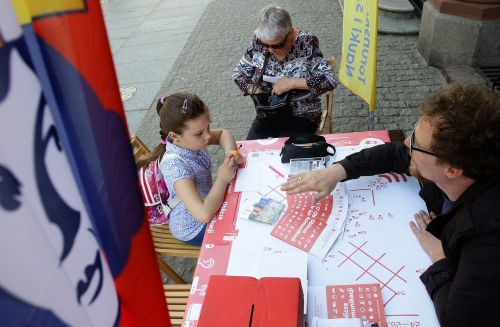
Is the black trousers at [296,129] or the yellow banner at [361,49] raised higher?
the yellow banner at [361,49]

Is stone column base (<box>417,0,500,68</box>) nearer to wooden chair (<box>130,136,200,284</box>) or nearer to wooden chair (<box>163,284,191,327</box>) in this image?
wooden chair (<box>130,136,200,284</box>)

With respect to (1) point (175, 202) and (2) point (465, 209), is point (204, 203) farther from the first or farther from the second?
(2) point (465, 209)

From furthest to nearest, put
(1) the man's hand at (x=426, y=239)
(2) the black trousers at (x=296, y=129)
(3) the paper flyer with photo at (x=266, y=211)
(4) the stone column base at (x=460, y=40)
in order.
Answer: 1. (4) the stone column base at (x=460, y=40)
2. (2) the black trousers at (x=296, y=129)
3. (3) the paper flyer with photo at (x=266, y=211)
4. (1) the man's hand at (x=426, y=239)

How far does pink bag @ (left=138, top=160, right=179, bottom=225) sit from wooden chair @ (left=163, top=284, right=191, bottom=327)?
1.33 feet

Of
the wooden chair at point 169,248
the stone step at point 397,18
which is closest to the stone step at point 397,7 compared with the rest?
the stone step at point 397,18

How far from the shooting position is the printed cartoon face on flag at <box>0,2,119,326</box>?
1.34 feet

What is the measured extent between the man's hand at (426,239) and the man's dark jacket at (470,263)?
78mm

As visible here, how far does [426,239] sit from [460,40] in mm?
3830

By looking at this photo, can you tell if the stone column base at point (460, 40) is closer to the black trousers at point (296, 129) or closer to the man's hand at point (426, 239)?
the black trousers at point (296, 129)

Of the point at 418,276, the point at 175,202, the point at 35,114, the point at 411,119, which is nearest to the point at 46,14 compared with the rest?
the point at 35,114

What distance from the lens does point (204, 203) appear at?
Answer: 188 cm

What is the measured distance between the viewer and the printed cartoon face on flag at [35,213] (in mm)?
407

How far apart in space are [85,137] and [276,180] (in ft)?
5.20

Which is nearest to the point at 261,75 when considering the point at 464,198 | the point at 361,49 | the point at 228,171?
the point at 361,49
